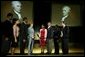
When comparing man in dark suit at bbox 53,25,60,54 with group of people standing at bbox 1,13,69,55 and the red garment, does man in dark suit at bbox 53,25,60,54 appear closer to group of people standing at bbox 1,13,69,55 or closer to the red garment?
group of people standing at bbox 1,13,69,55

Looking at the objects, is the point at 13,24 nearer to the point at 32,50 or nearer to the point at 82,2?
the point at 32,50

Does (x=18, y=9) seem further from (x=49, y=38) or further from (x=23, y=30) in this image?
(x=49, y=38)

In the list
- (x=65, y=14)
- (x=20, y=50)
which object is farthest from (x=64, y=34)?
(x=20, y=50)

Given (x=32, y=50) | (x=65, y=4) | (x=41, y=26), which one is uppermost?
(x=65, y=4)

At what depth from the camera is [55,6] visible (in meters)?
6.75

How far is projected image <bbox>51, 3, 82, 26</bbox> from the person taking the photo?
6.76 m

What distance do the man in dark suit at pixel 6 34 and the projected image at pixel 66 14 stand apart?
88 centimetres

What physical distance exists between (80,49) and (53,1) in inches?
44.7

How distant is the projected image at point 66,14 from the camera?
6758mm

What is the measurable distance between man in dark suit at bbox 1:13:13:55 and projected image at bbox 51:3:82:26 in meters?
0.88

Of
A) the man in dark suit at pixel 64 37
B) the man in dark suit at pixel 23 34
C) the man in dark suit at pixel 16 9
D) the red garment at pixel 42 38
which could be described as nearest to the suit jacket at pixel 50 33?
the red garment at pixel 42 38

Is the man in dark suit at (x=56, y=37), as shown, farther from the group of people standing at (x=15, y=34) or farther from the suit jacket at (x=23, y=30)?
the suit jacket at (x=23, y=30)

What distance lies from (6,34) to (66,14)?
4.26 ft

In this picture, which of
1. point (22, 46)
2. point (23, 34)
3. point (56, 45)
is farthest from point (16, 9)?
point (56, 45)
